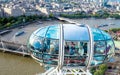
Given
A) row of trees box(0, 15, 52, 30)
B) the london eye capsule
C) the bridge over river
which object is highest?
the london eye capsule

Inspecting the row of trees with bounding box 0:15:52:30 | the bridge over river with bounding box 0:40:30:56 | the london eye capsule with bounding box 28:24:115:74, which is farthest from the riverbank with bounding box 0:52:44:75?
the row of trees with bounding box 0:15:52:30

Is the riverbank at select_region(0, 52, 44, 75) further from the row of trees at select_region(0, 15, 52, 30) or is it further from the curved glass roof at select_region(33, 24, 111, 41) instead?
the row of trees at select_region(0, 15, 52, 30)

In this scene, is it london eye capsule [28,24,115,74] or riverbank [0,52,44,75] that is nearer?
london eye capsule [28,24,115,74]

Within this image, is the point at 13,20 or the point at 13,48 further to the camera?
the point at 13,20

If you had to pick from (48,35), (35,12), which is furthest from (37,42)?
(35,12)

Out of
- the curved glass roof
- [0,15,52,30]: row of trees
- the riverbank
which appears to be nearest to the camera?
the curved glass roof

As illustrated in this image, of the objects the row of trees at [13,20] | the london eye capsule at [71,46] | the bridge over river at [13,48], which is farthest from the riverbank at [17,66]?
the row of trees at [13,20]

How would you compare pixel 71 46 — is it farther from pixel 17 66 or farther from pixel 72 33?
pixel 17 66

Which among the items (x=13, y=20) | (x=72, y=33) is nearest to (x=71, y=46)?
(x=72, y=33)

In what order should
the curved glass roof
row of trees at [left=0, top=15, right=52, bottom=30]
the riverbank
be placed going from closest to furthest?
the curved glass roof → the riverbank → row of trees at [left=0, top=15, right=52, bottom=30]

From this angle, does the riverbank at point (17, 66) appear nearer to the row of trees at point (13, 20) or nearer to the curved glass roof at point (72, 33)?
the curved glass roof at point (72, 33)

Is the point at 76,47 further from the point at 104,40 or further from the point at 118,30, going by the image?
the point at 118,30
